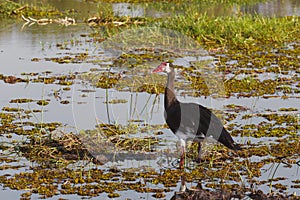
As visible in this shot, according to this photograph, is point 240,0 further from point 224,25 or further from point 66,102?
point 66,102

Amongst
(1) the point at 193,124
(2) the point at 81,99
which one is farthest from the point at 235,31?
(1) the point at 193,124

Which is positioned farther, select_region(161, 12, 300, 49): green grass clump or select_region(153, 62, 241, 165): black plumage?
select_region(161, 12, 300, 49): green grass clump

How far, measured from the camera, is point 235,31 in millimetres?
Result: 16109

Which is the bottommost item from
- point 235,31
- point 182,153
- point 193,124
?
point 182,153

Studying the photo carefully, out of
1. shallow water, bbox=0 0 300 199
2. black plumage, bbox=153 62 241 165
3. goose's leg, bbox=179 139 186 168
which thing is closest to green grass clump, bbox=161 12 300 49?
shallow water, bbox=0 0 300 199

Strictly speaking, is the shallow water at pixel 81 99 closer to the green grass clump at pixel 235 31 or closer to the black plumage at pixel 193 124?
the black plumage at pixel 193 124

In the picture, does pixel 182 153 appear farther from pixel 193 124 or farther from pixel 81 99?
pixel 81 99

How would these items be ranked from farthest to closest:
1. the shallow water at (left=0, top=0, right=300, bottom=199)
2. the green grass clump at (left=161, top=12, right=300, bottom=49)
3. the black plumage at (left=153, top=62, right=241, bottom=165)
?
1. the green grass clump at (left=161, top=12, right=300, bottom=49)
2. the shallow water at (left=0, top=0, right=300, bottom=199)
3. the black plumage at (left=153, top=62, right=241, bottom=165)

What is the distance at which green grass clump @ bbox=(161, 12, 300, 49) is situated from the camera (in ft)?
51.7

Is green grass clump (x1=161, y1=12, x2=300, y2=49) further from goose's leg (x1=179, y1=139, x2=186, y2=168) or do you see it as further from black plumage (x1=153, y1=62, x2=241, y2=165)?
goose's leg (x1=179, y1=139, x2=186, y2=168)

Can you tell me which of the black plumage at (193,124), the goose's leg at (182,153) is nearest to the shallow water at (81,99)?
the goose's leg at (182,153)

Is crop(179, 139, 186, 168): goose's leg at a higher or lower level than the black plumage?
lower

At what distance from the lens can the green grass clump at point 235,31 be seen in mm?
15758

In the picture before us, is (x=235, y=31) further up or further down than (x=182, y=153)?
further up
